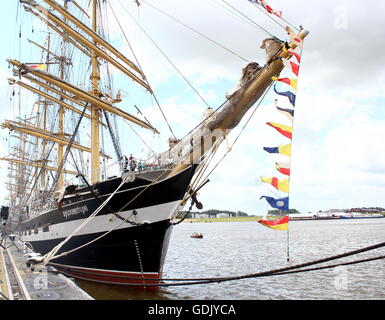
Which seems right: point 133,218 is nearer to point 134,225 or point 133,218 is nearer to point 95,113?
point 134,225

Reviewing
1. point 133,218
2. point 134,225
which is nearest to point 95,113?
point 133,218

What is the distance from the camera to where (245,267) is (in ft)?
58.7

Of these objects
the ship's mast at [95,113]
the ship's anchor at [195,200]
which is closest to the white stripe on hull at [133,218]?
the ship's anchor at [195,200]

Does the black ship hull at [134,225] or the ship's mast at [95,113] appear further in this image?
the ship's mast at [95,113]

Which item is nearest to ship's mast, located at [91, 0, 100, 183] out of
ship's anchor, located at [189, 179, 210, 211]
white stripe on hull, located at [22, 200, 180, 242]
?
white stripe on hull, located at [22, 200, 180, 242]

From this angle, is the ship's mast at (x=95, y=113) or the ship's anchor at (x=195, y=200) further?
the ship's mast at (x=95, y=113)

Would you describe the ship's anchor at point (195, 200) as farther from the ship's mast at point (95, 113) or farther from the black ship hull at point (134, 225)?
the ship's mast at point (95, 113)

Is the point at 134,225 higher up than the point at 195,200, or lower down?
lower down

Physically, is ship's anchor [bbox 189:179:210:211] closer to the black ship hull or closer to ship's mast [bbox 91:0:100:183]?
the black ship hull

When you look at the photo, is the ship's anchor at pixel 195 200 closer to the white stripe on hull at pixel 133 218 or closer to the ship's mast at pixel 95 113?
the white stripe on hull at pixel 133 218

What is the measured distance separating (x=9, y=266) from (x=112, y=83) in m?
12.4

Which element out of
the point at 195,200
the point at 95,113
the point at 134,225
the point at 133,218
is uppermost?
the point at 95,113

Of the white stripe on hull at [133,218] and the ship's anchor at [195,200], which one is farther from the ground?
the ship's anchor at [195,200]
